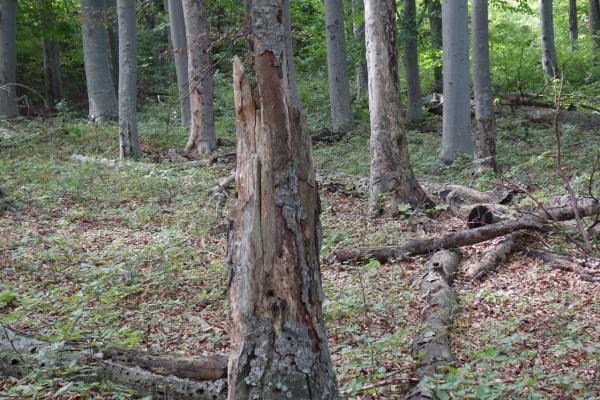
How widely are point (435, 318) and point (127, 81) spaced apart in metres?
11.4

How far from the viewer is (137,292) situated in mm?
6863

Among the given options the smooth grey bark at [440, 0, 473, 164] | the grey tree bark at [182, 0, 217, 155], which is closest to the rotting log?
the smooth grey bark at [440, 0, 473, 164]

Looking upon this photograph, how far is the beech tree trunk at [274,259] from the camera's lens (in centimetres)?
354

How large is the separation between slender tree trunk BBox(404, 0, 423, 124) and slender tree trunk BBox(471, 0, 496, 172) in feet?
18.4

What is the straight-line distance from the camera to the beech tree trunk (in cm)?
354

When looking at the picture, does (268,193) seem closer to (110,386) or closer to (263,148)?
(263,148)

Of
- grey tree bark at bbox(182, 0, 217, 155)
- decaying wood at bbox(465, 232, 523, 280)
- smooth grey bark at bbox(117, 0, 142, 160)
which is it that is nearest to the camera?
decaying wood at bbox(465, 232, 523, 280)

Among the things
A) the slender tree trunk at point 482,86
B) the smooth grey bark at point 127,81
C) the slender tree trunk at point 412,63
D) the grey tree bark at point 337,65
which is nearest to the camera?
the slender tree trunk at point 482,86

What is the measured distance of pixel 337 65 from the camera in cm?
1825

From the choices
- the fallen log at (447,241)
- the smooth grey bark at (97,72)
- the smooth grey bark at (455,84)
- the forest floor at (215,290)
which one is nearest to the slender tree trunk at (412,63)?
the smooth grey bark at (455,84)

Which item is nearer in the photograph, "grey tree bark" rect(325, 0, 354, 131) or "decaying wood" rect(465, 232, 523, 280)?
"decaying wood" rect(465, 232, 523, 280)

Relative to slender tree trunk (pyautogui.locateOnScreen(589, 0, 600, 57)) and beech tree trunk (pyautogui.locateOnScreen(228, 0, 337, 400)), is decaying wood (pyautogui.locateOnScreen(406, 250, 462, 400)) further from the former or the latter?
slender tree trunk (pyautogui.locateOnScreen(589, 0, 600, 57))

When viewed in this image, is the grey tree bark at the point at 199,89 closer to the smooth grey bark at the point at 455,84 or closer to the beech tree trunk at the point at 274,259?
the smooth grey bark at the point at 455,84

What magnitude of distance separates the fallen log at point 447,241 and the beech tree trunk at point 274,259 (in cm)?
400
